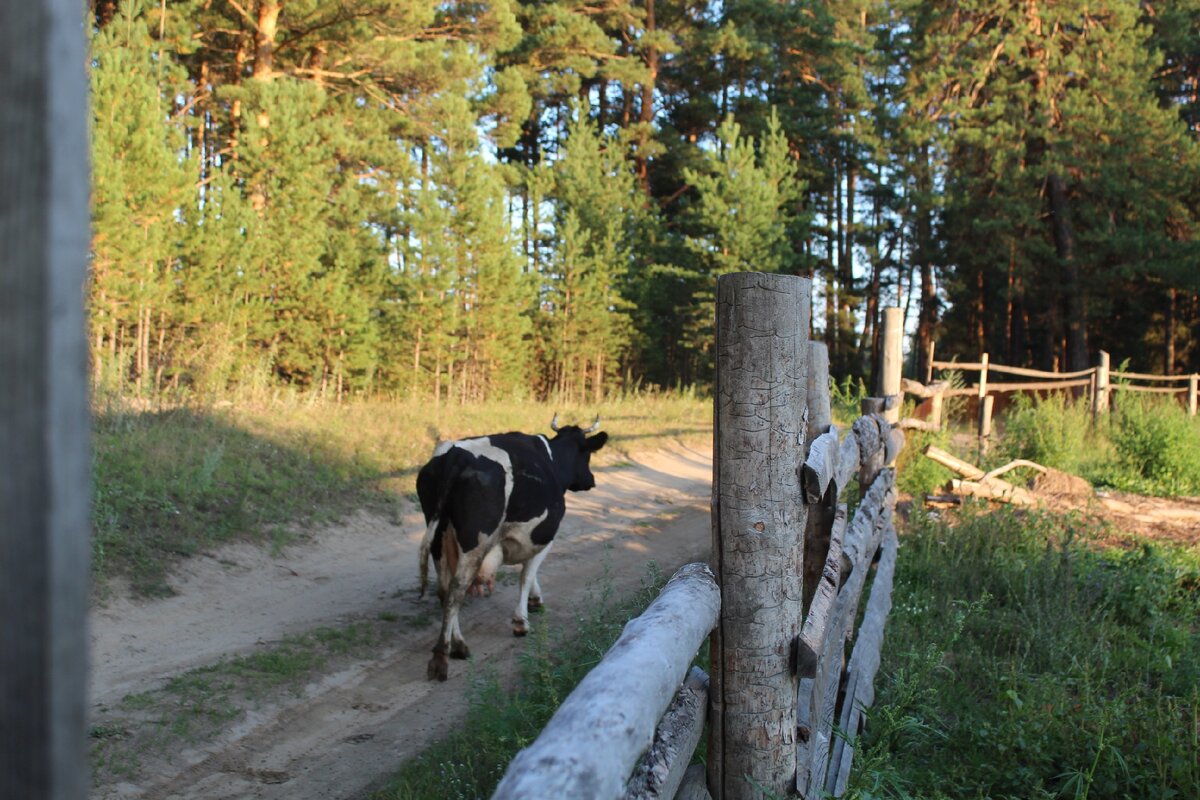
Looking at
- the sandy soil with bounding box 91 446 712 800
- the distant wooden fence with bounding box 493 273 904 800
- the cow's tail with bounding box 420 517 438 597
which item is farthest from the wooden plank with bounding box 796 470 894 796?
the cow's tail with bounding box 420 517 438 597

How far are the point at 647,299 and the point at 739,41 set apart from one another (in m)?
9.54

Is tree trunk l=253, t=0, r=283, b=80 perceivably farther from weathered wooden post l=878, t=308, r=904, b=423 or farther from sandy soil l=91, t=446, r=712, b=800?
weathered wooden post l=878, t=308, r=904, b=423

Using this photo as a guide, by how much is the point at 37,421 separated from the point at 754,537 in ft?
6.45

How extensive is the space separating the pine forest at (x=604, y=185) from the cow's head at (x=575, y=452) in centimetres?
653

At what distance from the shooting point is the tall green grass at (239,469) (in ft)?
23.0

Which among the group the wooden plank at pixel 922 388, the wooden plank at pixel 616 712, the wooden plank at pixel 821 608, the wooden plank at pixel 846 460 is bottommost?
the wooden plank at pixel 821 608

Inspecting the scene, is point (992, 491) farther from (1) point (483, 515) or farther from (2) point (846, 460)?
(1) point (483, 515)

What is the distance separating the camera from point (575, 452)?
7121 mm

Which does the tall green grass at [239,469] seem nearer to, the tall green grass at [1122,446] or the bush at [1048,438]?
the bush at [1048,438]

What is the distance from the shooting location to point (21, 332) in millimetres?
612

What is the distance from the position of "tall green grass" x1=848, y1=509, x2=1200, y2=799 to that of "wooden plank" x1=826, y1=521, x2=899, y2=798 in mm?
108

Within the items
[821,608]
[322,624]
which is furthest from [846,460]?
[322,624]

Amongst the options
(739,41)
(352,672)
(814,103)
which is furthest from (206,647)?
(814,103)

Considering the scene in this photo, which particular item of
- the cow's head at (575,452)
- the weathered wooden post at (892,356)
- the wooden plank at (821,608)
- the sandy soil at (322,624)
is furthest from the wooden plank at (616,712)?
the weathered wooden post at (892,356)
